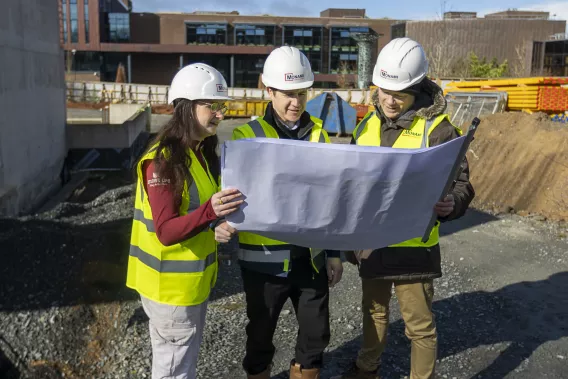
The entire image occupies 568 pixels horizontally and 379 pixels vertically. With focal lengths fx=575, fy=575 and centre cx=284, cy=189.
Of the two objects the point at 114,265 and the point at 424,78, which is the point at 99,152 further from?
the point at 424,78

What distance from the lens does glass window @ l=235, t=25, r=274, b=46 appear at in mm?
56844

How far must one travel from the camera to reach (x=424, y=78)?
10.4 feet

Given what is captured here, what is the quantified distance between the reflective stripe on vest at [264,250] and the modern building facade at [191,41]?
50662mm

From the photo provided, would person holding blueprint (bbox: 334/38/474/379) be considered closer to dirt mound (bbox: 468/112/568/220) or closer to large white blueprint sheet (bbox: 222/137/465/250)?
large white blueprint sheet (bbox: 222/137/465/250)

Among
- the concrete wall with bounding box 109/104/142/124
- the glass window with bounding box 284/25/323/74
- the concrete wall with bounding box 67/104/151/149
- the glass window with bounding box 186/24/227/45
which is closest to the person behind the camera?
the concrete wall with bounding box 67/104/151/149

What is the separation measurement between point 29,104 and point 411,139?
1025cm

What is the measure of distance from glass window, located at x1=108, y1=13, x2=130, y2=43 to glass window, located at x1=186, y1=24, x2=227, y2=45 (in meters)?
5.91

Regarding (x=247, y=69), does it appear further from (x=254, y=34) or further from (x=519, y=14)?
(x=519, y=14)

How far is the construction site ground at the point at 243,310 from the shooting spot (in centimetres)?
424

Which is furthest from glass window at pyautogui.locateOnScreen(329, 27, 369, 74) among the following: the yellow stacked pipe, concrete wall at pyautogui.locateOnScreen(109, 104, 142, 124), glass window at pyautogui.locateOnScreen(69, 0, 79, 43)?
the yellow stacked pipe

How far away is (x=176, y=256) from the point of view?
272 centimetres

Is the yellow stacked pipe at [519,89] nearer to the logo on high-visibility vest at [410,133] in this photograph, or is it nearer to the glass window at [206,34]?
the logo on high-visibility vest at [410,133]

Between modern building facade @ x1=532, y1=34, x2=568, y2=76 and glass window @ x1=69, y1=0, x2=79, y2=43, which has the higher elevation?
glass window @ x1=69, y1=0, x2=79, y2=43

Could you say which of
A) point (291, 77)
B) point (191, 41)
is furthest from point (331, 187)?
point (191, 41)
